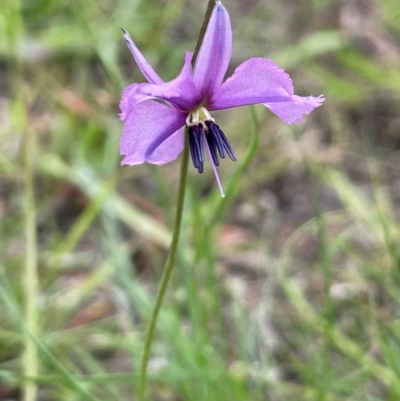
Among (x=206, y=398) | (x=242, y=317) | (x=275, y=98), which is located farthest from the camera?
(x=242, y=317)

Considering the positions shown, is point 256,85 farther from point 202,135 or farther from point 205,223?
point 205,223

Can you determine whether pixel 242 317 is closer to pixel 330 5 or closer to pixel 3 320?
pixel 3 320

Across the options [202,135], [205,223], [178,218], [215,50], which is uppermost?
[215,50]

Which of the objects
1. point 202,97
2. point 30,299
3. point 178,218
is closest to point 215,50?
point 202,97

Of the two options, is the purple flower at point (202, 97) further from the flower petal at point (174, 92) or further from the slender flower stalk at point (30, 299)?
the slender flower stalk at point (30, 299)

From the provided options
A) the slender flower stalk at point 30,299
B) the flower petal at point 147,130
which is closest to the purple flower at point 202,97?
the flower petal at point 147,130

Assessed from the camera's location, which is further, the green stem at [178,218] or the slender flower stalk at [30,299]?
the slender flower stalk at [30,299]

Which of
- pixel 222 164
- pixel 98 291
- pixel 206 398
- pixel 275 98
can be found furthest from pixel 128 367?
pixel 275 98
